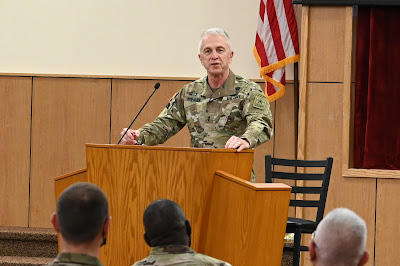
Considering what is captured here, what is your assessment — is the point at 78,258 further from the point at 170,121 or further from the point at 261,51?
the point at 261,51

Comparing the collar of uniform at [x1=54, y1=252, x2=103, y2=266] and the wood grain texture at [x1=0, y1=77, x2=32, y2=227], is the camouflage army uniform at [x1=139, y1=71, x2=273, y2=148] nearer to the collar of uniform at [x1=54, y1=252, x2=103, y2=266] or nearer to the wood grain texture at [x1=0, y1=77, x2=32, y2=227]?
the collar of uniform at [x1=54, y1=252, x2=103, y2=266]

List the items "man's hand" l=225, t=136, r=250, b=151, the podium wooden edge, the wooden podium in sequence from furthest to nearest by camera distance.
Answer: "man's hand" l=225, t=136, r=250, b=151 < the wooden podium < the podium wooden edge

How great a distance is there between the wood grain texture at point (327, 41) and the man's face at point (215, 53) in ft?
5.41

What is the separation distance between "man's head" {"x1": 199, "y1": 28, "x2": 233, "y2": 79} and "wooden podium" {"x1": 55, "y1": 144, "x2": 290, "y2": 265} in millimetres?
936

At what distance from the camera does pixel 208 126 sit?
4297mm

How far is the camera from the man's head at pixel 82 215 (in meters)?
2.08

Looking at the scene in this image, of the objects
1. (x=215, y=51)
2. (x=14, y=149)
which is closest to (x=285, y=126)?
(x=215, y=51)

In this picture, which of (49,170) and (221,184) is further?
(49,170)

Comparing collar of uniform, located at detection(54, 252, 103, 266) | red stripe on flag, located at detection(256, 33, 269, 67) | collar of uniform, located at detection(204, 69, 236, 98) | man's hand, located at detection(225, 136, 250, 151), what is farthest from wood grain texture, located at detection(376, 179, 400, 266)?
collar of uniform, located at detection(54, 252, 103, 266)

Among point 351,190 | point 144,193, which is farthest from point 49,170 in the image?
point 144,193

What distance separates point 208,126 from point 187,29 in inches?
107

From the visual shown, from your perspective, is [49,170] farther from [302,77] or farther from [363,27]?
[363,27]

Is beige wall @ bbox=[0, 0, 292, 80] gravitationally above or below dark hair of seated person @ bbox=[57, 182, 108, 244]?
above

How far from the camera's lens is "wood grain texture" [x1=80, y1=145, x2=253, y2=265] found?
3420mm
